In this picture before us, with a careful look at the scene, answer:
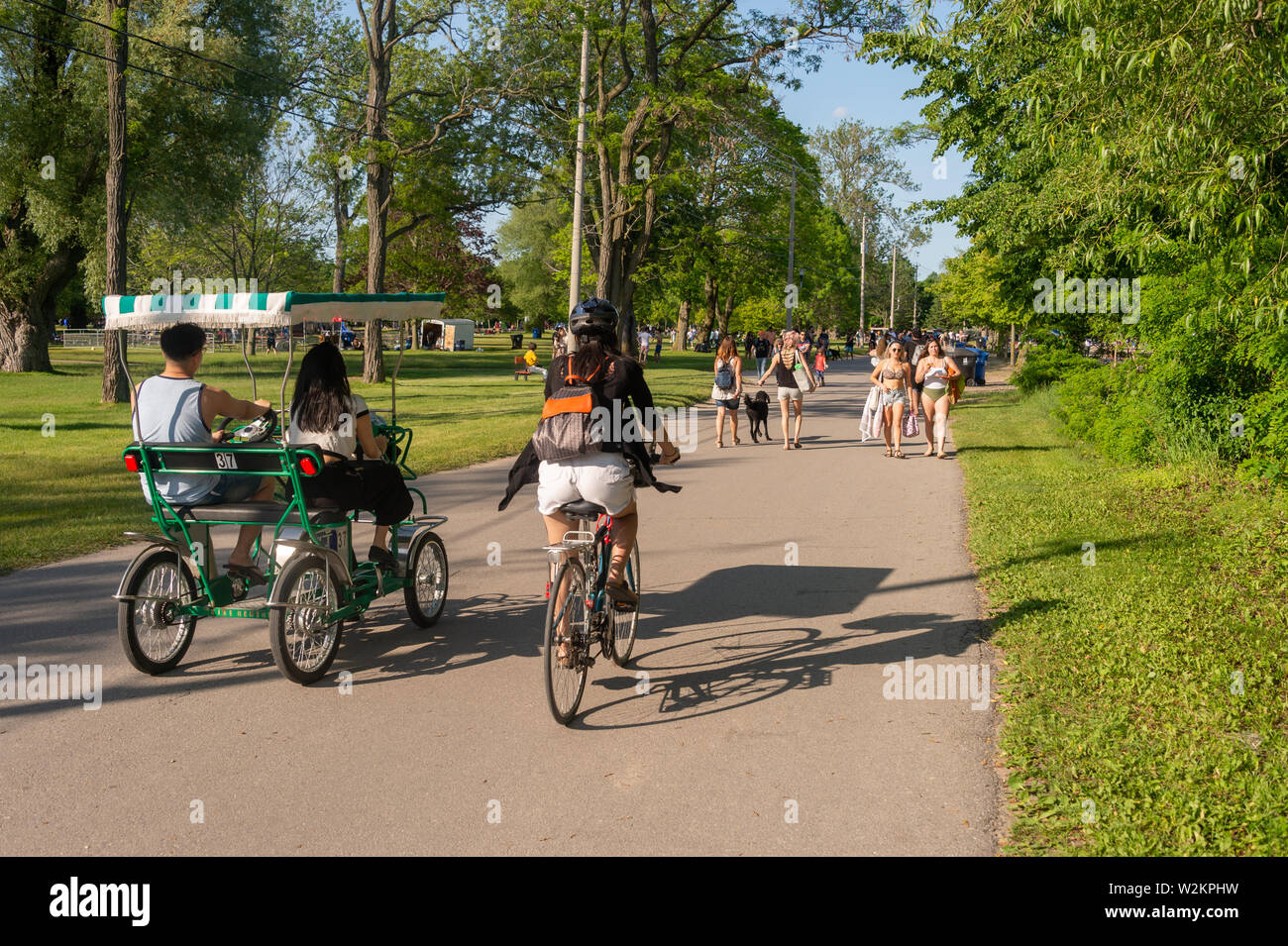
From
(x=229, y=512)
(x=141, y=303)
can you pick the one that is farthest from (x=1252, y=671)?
(x=141, y=303)

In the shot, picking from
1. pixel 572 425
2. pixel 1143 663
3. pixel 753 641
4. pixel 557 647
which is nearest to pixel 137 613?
pixel 557 647

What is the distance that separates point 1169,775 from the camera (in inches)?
188

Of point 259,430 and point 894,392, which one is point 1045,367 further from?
point 259,430

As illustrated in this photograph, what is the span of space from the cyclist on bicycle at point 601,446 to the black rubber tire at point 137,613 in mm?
1952

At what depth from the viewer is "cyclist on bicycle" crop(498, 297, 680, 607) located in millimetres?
5637

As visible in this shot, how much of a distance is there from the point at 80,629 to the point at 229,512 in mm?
1716

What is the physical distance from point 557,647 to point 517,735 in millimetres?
459

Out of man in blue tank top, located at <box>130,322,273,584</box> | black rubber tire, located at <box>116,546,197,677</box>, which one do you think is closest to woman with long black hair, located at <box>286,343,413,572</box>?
man in blue tank top, located at <box>130,322,273,584</box>

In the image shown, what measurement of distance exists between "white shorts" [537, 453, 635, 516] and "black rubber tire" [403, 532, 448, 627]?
5.32ft

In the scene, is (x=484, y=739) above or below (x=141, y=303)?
below

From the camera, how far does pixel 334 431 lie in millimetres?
6398

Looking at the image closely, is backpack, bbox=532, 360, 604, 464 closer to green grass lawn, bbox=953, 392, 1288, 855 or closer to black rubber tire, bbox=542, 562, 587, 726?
black rubber tire, bbox=542, 562, 587, 726

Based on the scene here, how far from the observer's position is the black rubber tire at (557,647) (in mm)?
5215

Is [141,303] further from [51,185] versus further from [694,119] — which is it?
[51,185]
